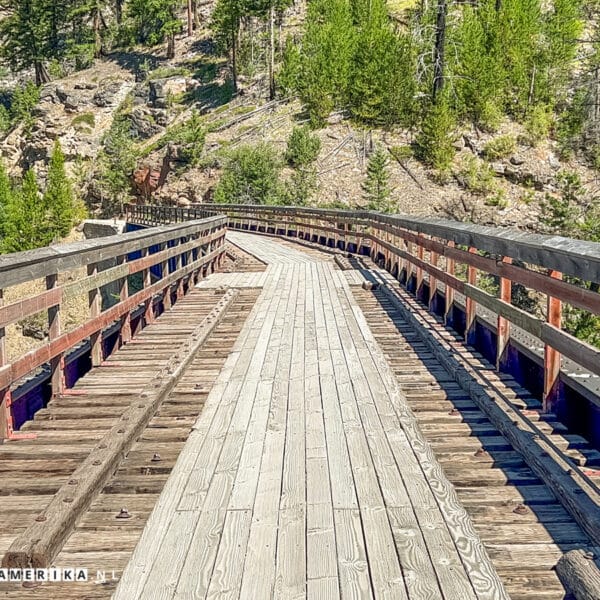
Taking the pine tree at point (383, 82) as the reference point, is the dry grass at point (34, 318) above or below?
below

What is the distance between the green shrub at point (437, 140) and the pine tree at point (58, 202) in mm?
29901

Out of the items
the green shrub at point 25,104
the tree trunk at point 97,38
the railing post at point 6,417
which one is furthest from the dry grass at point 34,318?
the tree trunk at point 97,38

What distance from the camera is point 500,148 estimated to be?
43.5 m

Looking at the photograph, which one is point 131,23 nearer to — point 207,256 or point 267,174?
point 267,174

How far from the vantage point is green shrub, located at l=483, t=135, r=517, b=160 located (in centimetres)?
4347

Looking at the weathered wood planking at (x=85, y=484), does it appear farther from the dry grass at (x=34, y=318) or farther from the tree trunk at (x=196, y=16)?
the tree trunk at (x=196, y=16)

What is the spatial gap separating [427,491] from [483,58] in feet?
163

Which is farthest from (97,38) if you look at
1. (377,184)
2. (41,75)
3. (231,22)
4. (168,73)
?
(377,184)

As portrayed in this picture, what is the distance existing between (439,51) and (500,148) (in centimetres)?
815

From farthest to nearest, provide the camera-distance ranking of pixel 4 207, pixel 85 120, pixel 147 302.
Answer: pixel 85 120 < pixel 4 207 < pixel 147 302

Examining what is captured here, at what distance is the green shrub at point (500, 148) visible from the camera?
1711 inches

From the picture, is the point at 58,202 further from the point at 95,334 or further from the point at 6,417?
the point at 6,417

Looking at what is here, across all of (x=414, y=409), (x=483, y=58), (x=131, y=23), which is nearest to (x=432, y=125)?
(x=483, y=58)

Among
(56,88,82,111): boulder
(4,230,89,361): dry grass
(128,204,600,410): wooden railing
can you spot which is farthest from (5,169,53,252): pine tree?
(128,204,600,410): wooden railing
